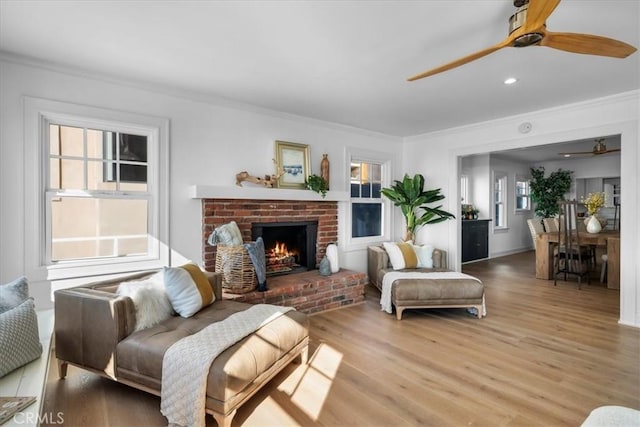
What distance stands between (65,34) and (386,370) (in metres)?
3.38

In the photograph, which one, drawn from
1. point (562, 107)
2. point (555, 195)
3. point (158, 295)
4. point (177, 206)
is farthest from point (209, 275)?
point (555, 195)

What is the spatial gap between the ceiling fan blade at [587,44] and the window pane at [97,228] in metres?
3.56

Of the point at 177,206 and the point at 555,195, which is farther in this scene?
the point at 555,195

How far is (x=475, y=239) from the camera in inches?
295

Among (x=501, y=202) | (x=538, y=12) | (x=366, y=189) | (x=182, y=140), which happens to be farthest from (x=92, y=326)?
(x=501, y=202)

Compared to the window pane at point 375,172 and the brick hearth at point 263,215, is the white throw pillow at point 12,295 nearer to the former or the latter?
the brick hearth at point 263,215

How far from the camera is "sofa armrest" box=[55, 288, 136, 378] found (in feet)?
7.04

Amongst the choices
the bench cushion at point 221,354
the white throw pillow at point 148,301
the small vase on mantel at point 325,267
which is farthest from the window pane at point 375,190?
the white throw pillow at point 148,301

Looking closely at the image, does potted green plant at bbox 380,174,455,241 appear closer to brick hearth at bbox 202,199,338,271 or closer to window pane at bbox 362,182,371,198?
window pane at bbox 362,182,371,198

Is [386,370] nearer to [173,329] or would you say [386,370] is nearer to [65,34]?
[173,329]

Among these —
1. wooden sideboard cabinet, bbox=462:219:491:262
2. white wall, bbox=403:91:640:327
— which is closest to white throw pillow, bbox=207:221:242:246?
white wall, bbox=403:91:640:327

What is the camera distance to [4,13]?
2.10 meters

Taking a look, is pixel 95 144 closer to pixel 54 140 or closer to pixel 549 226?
pixel 54 140

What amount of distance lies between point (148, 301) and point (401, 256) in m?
3.16
